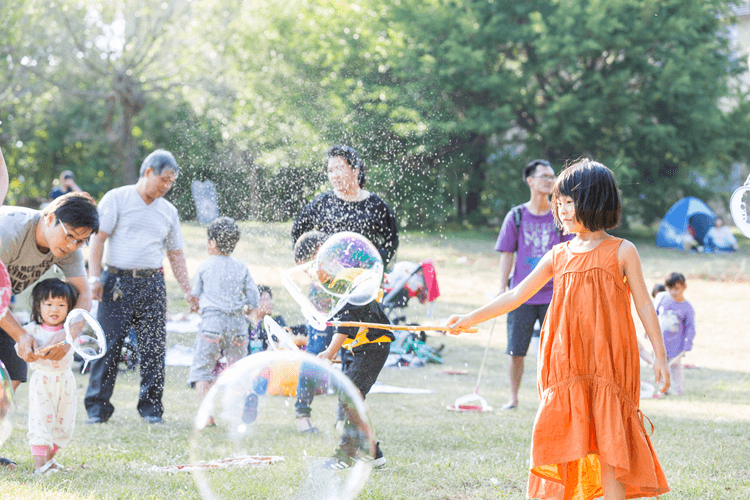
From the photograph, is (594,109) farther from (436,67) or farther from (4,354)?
(4,354)

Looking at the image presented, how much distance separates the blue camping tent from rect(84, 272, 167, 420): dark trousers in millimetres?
16846

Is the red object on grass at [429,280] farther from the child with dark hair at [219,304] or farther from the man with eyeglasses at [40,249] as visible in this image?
the man with eyeglasses at [40,249]

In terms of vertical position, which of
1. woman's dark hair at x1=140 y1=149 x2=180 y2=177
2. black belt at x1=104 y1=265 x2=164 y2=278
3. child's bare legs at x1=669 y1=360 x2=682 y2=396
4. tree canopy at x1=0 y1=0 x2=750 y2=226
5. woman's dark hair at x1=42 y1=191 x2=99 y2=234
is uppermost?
tree canopy at x1=0 y1=0 x2=750 y2=226

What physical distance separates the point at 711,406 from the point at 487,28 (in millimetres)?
16674

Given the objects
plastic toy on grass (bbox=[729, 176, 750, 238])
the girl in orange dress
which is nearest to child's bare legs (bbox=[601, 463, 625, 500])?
the girl in orange dress

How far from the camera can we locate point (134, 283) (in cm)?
497

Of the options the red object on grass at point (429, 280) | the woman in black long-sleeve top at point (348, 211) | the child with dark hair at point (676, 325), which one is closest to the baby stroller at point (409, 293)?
the red object on grass at point (429, 280)

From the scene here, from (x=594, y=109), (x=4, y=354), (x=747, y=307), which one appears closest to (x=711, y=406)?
(x=4, y=354)

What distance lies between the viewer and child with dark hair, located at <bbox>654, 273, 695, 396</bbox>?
6.49 metres

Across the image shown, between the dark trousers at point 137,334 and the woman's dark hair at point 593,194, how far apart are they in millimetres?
3103

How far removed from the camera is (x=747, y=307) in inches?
468

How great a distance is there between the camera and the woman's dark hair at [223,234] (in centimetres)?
507

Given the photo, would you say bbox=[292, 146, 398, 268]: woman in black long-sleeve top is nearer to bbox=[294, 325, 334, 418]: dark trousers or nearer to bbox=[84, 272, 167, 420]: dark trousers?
bbox=[294, 325, 334, 418]: dark trousers

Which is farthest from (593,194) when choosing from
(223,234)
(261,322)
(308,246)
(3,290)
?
(261,322)
